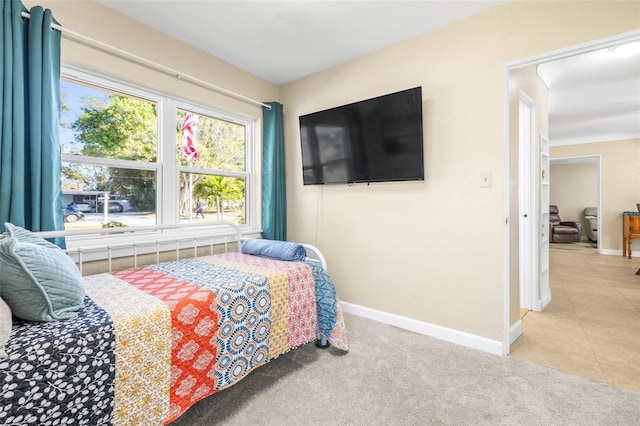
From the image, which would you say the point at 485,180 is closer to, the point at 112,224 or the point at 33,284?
the point at 33,284

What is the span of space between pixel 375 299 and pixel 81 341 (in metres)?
2.16

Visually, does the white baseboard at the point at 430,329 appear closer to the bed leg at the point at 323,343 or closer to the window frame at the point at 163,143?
the bed leg at the point at 323,343

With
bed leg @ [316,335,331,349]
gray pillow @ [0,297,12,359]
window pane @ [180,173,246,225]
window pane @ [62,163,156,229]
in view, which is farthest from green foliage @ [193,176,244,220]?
gray pillow @ [0,297,12,359]

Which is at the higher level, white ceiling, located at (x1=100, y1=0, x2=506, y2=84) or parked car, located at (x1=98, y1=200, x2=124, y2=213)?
Answer: white ceiling, located at (x1=100, y1=0, x2=506, y2=84)

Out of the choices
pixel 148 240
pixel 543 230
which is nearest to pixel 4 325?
pixel 148 240

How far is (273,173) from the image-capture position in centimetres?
312

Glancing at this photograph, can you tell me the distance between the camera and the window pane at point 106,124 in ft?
6.63

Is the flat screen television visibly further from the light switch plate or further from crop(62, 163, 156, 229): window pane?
crop(62, 163, 156, 229): window pane

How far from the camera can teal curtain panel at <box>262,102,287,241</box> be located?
3113mm

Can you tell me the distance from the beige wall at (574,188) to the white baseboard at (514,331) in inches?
280

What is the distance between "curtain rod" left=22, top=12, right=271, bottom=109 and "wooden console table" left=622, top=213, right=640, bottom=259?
21.8ft

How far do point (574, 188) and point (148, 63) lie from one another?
934 centimetres

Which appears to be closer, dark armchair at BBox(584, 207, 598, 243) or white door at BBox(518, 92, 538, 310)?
white door at BBox(518, 92, 538, 310)

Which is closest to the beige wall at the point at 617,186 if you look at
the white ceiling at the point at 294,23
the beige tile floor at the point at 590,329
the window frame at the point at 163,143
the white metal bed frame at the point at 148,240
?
the beige tile floor at the point at 590,329
